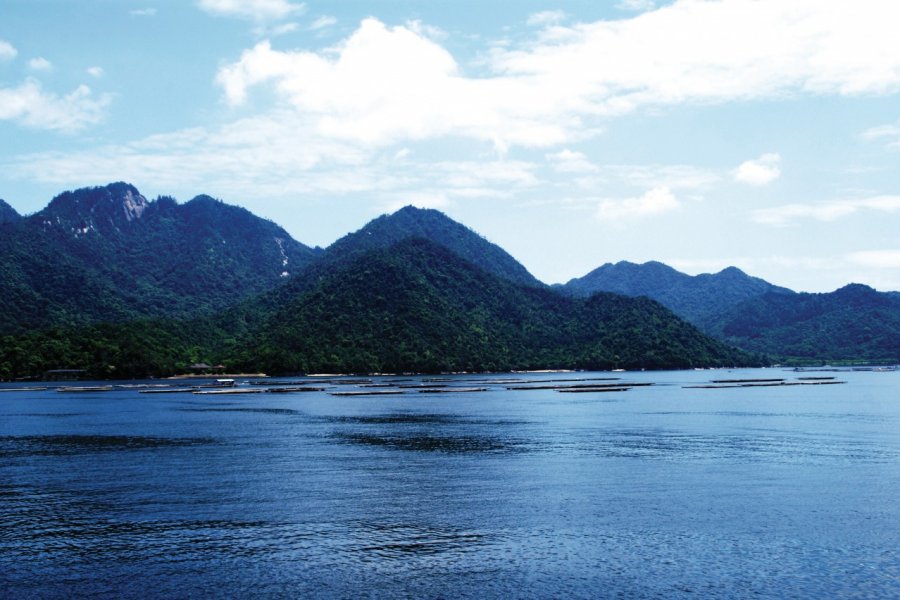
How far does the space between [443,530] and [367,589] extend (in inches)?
410

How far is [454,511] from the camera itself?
4794 centimetres

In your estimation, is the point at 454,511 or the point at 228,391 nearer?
the point at 454,511

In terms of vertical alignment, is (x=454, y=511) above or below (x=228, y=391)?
above

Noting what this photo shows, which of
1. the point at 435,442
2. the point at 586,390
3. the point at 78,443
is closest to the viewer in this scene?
the point at 435,442

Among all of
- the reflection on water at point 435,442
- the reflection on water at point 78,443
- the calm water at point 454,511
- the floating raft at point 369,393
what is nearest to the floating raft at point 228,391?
the floating raft at point 369,393

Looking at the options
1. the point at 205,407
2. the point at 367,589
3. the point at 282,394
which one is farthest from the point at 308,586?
the point at 282,394

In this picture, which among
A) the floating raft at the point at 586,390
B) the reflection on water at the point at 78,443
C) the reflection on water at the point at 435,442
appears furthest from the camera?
the floating raft at the point at 586,390

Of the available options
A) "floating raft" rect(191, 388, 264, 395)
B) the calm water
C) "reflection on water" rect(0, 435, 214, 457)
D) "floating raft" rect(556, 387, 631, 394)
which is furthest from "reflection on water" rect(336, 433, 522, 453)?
"floating raft" rect(191, 388, 264, 395)

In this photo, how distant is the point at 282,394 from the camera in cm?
19125

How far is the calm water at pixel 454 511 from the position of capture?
3409 centimetres

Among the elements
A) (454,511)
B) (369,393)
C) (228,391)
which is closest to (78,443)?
(454,511)

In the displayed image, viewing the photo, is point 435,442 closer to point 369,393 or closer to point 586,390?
point 369,393

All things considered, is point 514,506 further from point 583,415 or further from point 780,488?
point 583,415

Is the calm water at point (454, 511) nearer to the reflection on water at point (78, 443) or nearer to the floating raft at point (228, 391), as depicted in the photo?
the reflection on water at point (78, 443)
